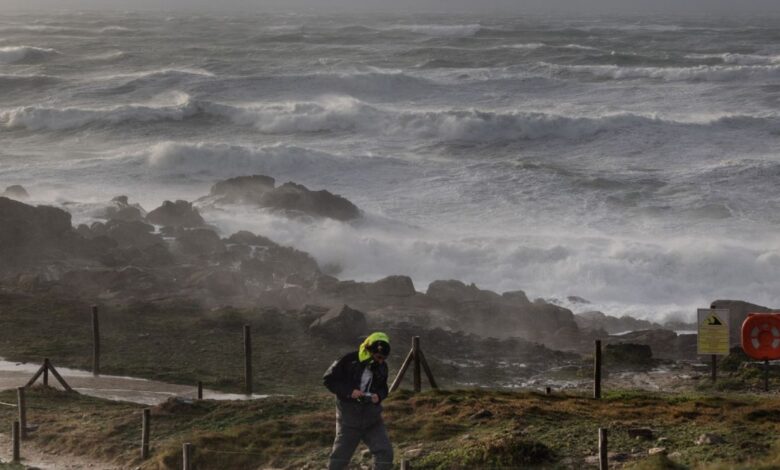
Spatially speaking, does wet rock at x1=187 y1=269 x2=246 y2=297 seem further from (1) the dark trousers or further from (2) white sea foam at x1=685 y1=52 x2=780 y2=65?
(2) white sea foam at x1=685 y1=52 x2=780 y2=65

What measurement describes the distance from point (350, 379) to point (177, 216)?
2402 cm

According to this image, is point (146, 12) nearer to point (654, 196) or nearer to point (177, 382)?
point (654, 196)

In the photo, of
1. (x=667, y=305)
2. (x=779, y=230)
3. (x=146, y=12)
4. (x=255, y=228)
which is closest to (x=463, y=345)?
(x=667, y=305)

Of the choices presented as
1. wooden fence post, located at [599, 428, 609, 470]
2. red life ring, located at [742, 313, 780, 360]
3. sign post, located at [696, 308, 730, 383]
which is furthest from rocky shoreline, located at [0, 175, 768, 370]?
wooden fence post, located at [599, 428, 609, 470]

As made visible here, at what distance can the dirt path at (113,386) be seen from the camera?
61.5 ft

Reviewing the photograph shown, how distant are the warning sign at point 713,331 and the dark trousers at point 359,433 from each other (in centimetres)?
759

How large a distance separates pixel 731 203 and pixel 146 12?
336ft

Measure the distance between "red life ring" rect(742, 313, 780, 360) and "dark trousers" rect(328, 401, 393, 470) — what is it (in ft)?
20.8

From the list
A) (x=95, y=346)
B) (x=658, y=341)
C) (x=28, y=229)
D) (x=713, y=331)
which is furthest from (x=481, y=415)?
(x=28, y=229)

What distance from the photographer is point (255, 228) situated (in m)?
34.6

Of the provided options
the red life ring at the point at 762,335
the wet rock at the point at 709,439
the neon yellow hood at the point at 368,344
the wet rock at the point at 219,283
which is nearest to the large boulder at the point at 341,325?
the wet rock at the point at 219,283

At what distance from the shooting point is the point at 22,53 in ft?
267

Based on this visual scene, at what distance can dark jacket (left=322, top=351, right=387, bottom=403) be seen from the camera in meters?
11.0

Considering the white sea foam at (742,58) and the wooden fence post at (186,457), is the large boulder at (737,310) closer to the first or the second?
the wooden fence post at (186,457)
